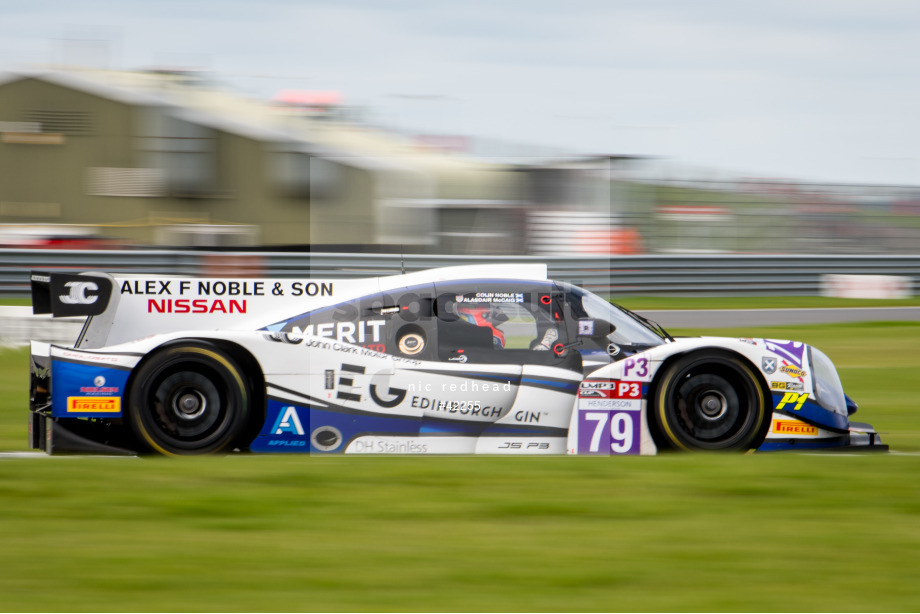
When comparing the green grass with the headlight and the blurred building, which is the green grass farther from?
the blurred building

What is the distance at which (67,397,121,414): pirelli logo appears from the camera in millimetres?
4941

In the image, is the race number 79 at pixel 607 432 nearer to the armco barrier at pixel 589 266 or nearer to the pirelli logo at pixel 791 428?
the pirelli logo at pixel 791 428

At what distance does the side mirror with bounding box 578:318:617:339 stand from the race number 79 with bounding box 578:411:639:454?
477 millimetres

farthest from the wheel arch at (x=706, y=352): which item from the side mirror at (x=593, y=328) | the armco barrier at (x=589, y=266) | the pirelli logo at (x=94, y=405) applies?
the armco barrier at (x=589, y=266)

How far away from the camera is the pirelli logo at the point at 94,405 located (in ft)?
16.2

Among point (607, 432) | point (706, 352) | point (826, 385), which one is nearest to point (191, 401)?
point (607, 432)

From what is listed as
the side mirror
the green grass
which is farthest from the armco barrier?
the green grass

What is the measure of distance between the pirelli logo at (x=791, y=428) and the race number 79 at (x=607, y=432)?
0.74 metres

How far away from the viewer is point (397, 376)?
5113 millimetres

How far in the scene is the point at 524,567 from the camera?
3.51m

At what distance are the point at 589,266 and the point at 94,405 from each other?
1096 centimetres

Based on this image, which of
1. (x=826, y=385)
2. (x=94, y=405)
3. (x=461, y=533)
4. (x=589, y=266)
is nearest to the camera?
(x=461, y=533)

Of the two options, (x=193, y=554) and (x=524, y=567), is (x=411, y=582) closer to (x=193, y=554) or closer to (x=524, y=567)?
(x=524, y=567)

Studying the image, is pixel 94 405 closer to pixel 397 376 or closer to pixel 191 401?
pixel 191 401
